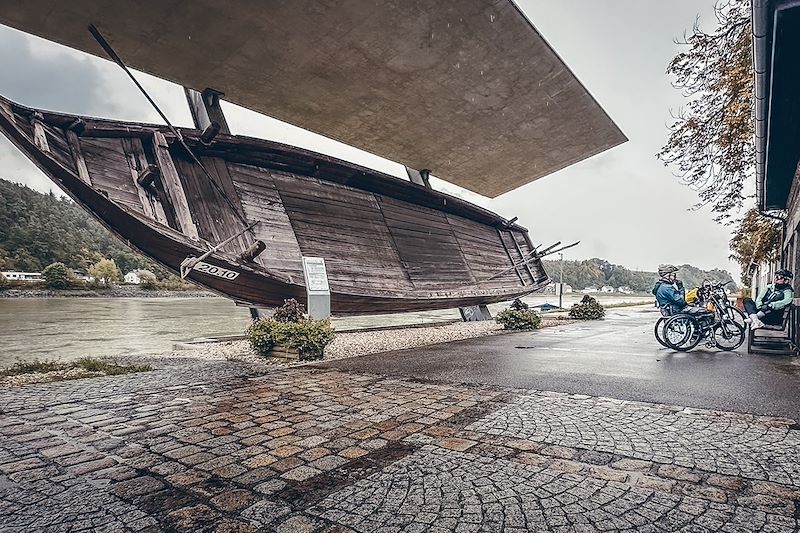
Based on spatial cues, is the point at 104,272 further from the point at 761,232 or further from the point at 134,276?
the point at 761,232

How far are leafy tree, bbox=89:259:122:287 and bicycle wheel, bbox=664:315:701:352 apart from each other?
223ft

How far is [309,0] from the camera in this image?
809 cm

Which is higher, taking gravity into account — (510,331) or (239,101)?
(239,101)

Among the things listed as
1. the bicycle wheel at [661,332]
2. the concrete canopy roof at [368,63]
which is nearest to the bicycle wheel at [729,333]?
the bicycle wheel at [661,332]

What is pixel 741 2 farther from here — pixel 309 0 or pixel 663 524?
pixel 663 524

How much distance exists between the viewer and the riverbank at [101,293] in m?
50.4

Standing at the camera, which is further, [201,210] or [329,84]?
[329,84]

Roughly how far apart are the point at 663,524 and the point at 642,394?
3020 millimetres

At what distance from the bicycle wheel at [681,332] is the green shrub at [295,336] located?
6348mm

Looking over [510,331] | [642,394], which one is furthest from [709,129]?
[642,394]

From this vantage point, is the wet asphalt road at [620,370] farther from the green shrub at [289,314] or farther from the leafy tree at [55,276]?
the leafy tree at [55,276]

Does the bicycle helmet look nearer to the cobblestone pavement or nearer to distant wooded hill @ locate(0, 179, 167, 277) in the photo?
the cobblestone pavement

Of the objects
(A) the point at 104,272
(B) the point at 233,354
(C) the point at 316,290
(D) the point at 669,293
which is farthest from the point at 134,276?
(D) the point at 669,293

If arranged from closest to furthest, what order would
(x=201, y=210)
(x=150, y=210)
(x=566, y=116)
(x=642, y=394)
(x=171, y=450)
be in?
Answer: (x=171, y=450) < (x=642, y=394) < (x=150, y=210) < (x=201, y=210) < (x=566, y=116)
